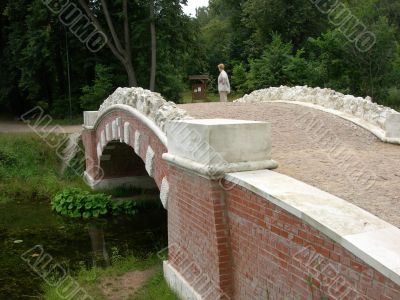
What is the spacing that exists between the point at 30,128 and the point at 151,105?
13.1 m

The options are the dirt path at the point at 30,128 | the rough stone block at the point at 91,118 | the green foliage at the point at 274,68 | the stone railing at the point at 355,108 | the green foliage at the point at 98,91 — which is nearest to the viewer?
the stone railing at the point at 355,108

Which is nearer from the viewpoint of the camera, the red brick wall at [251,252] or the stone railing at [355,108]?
the red brick wall at [251,252]

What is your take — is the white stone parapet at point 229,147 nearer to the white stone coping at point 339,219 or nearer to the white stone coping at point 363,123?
the white stone coping at point 339,219

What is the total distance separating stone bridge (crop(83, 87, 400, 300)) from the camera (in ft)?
11.0

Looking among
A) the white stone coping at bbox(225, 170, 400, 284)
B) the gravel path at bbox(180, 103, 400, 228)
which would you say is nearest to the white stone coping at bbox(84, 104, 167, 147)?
the gravel path at bbox(180, 103, 400, 228)

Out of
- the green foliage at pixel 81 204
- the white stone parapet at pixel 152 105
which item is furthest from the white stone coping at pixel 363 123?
the green foliage at pixel 81 204

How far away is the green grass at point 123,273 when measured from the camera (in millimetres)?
6664

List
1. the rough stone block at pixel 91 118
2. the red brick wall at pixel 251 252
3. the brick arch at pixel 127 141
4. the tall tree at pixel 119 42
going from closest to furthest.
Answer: the red brick wall at pixel 251 252, the brick arch at pixel 127 141, the rough stone block at pixel 91 118, the tall tree at pixel 119 42

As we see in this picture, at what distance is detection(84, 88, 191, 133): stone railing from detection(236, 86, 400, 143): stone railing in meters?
3.04

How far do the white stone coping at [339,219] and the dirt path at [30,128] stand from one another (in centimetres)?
1440

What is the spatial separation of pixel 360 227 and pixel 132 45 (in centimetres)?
1949

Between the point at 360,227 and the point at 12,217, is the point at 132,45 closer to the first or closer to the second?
the point at 12,217

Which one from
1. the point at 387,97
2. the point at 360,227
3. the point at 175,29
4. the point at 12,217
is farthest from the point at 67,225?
the point at 387,97

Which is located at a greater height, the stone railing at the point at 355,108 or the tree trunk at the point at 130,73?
the tree trunk at the point at 130,73
